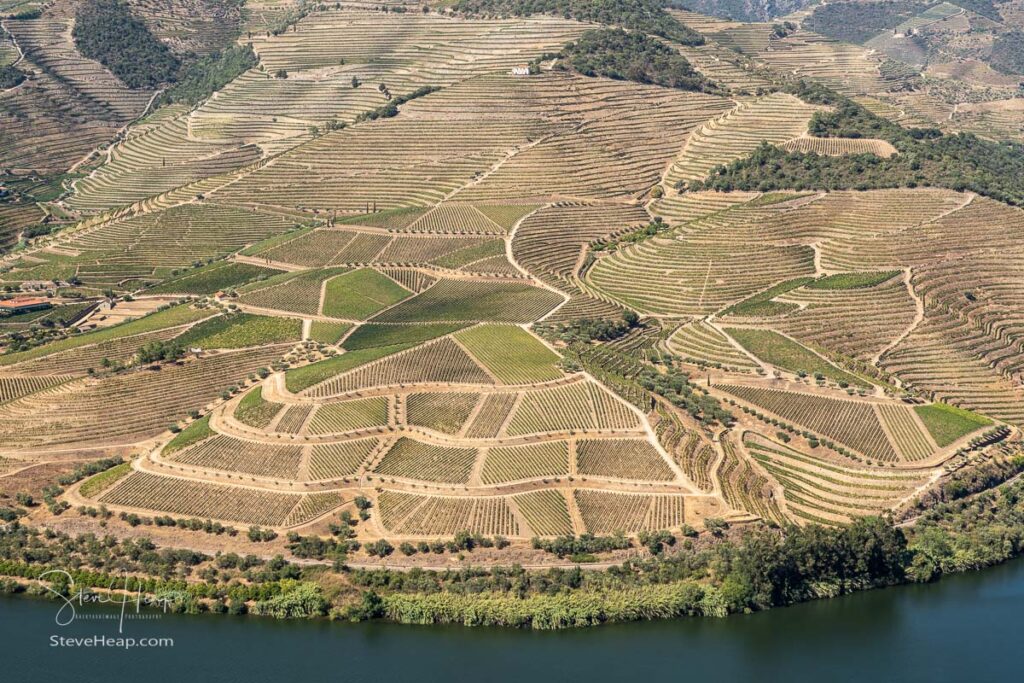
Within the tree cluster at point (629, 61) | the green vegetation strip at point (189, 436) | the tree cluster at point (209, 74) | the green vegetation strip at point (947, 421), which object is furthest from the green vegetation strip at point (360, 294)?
the tree cluster at point (209, 74)

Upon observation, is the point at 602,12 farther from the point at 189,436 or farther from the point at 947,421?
the point at 189,436

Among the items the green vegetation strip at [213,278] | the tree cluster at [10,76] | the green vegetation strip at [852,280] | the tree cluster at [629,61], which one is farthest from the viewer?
the tree cluster at [10,76]

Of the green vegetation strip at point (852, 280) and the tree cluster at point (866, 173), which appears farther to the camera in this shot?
the tree cluster at point (866, 173)

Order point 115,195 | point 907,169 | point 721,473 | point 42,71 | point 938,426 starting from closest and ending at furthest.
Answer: point 721,473
point 938,426
point 907,169
point 115,195
point 42,71

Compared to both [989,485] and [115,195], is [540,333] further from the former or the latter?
[115,195]

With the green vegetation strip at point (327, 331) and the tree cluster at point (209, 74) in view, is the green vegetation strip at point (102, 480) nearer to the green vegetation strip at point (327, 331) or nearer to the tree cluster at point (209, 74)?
the green vegetation strip at point (327, 331)

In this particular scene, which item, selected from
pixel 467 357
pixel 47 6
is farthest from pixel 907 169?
pixel 47 6

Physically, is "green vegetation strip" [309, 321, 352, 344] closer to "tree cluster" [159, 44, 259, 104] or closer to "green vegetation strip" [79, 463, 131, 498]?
"green vegetation strip" [79, 463, 131, 498]
